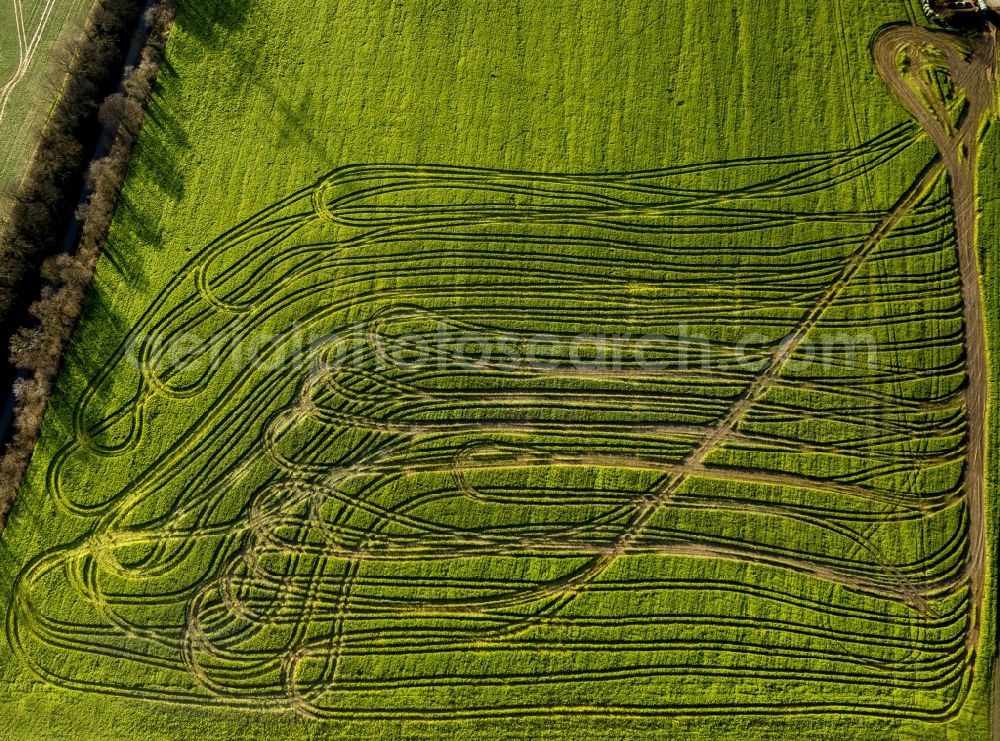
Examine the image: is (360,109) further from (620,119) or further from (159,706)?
(159,706)

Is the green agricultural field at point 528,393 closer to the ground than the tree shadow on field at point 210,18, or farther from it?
closer to the ground

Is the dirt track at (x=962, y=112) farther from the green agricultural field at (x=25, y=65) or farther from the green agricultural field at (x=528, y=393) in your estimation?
the green agricultural field at (x=25, y=65)

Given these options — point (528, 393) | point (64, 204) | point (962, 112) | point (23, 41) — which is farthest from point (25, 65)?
point (962, 112)

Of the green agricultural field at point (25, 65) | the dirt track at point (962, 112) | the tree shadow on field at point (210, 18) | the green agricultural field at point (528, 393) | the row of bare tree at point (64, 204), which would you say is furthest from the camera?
the tree shadow on field at point (210, 18)

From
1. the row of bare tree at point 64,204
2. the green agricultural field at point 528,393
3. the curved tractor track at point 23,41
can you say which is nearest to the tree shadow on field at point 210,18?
the green agricultural field at point 528,393

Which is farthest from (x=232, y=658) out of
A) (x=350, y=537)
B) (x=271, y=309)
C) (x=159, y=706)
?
(x=271, y=309)

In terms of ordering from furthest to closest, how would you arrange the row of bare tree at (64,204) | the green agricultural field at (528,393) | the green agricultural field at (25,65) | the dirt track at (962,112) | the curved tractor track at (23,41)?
the curved tractor track at (23,41) → the green agricultural field at (25,65) → the row of bare tree at (64,204) → the dirt track at (962,112) → the green agricultural field at (528,393)

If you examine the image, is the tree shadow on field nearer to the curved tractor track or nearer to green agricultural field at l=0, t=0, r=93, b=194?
green agricultural field at l=0, t=0, r=93, b=194
